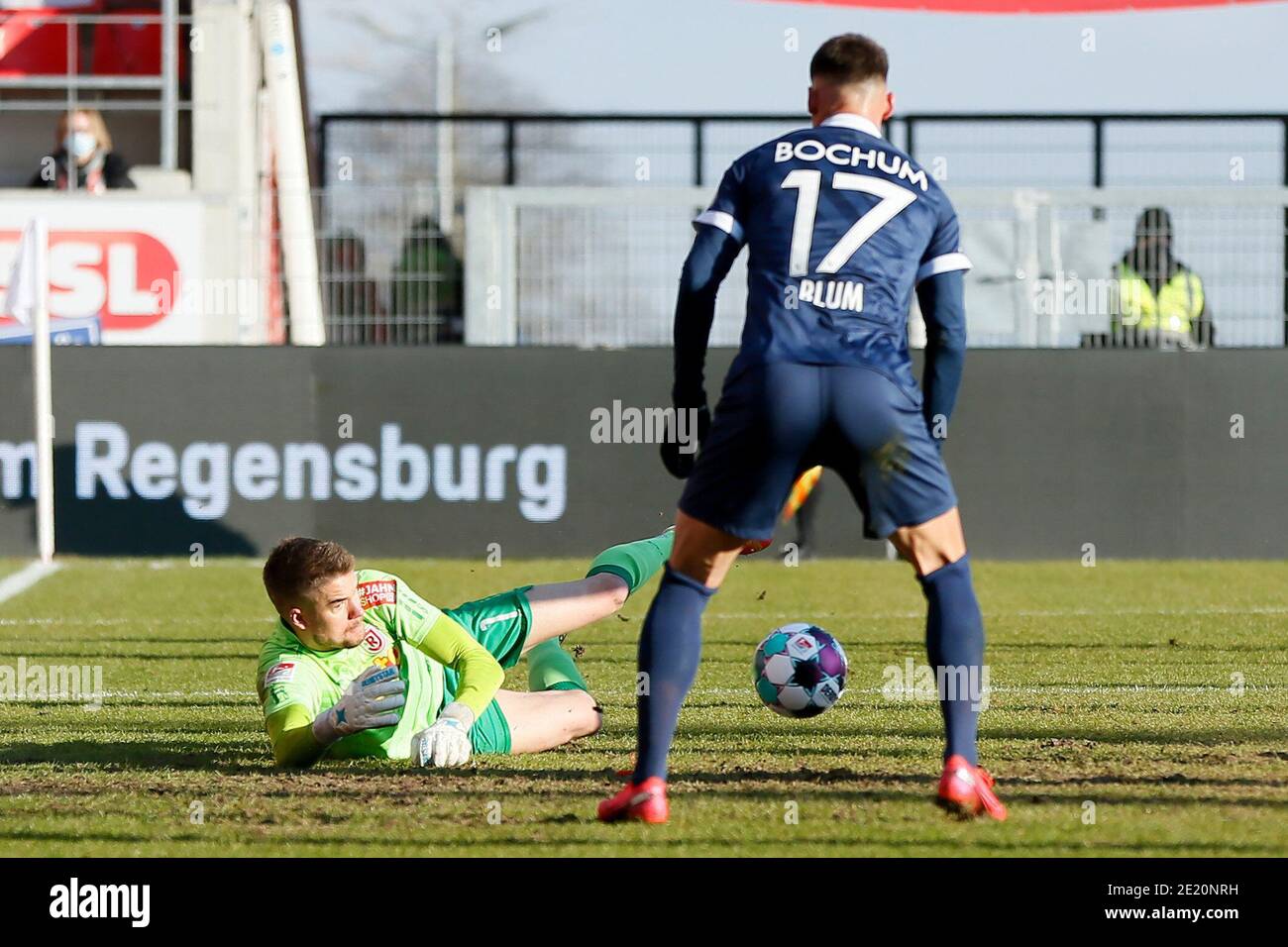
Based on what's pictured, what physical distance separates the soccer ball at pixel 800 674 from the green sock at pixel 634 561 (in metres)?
0.60

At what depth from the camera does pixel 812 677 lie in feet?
21.1

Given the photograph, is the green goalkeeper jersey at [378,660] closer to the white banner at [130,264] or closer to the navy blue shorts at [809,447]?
the navy blue shorts at [809,447]

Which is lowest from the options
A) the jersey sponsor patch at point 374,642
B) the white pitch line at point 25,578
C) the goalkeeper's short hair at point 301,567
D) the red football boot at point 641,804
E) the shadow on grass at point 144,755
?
the white pitch line at point 25,578

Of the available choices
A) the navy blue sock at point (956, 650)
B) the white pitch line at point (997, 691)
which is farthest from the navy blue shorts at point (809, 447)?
the white pitch line at point (997, 691)

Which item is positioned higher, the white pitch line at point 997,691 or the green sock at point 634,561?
the green sock at point 634,561

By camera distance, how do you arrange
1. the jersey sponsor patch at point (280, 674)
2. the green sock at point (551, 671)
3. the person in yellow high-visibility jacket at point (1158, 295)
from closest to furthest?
1. the jersey sponsor patch at point (280, 674)
2. the green sock at point (551, 671)
3. the person in yellow high-visibility jacket at point (1158, 295)

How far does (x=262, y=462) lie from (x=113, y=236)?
11.5 feet

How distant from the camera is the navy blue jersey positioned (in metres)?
4.62

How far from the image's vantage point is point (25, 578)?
13.5m

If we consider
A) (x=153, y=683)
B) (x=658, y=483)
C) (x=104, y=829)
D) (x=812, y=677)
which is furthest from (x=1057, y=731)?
(x=658, y=483)

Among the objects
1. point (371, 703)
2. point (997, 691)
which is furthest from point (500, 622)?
point (997, 691)

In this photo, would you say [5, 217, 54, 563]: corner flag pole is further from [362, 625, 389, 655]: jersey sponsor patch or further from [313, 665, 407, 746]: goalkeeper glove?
[313, 665, 407, 746]: goalkeeper glove

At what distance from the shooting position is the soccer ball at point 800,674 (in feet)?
21.0

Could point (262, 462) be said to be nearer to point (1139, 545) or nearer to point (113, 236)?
point (113, 236)
